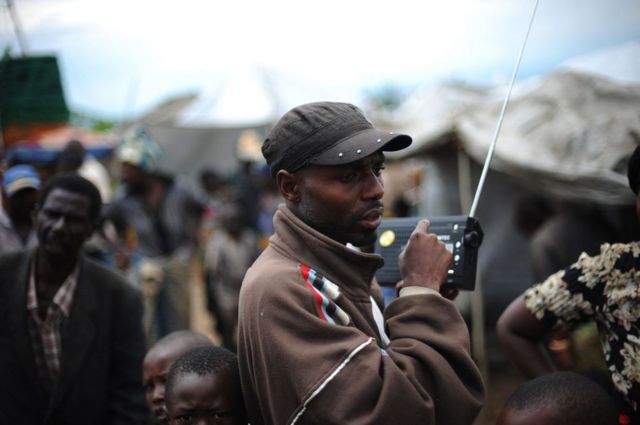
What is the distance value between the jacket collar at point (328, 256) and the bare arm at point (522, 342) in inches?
38.8

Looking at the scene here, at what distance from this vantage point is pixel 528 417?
7.57 ft

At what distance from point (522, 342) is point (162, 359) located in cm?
150

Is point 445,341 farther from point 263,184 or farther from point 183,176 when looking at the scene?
point 183,176

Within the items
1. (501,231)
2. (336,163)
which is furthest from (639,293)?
(501,231)

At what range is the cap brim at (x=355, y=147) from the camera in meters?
1.99

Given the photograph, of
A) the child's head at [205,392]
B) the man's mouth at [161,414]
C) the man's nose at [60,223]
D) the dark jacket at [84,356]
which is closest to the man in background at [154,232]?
the dark jacket at [84,356]

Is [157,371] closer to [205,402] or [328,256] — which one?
[205,402]

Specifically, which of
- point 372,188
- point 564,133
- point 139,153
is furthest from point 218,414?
point 139,153

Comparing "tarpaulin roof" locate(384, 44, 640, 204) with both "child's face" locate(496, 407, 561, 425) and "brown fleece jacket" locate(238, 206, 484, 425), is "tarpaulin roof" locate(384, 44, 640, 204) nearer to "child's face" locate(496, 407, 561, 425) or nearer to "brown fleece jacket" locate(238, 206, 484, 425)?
"child's face" locate(496, 407, 561, 425)

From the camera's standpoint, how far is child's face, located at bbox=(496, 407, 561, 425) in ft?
7.47

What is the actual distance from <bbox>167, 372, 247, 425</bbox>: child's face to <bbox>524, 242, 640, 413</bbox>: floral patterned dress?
46.0 inches

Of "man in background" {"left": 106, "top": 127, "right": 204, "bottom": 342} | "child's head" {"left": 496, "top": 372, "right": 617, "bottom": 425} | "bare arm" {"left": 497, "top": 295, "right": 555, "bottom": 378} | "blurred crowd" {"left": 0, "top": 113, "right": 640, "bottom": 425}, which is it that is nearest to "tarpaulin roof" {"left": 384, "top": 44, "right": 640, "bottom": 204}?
"blurred crowd" {"left": 0, "top": 113, "right": 640, "bottom": 425}

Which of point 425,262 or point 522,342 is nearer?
point 425,262

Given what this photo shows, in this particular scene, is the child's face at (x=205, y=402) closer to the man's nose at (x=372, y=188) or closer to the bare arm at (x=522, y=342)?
the man's nose at (x=372, y=188)
